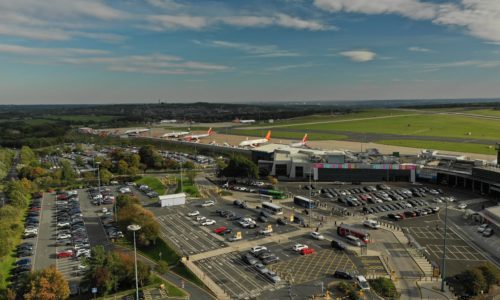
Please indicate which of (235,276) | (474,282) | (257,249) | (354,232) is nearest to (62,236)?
(235,276)

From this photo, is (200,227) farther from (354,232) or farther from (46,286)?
(46,286)

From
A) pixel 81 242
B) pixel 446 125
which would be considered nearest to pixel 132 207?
pixel 81 242

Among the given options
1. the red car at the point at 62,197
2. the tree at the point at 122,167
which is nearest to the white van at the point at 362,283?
the red car at the point at 62,197

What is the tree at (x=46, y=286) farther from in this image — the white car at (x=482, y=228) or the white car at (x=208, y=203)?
the white car at (x=482, y=228)

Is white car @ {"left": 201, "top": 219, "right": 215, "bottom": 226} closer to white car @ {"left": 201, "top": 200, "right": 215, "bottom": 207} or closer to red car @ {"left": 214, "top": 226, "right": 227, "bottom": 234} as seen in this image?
red car @ {"left": 214, "top": 226, "right": 227, "bottom": 234}

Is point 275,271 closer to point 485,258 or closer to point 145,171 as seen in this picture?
point 485,258

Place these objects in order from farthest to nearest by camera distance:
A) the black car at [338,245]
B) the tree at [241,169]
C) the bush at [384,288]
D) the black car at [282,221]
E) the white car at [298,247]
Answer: the tree at [241,169]
the black car at [282,221]
the black car at [338,245]
the white car at [298,247]
the bush at [384,288]
